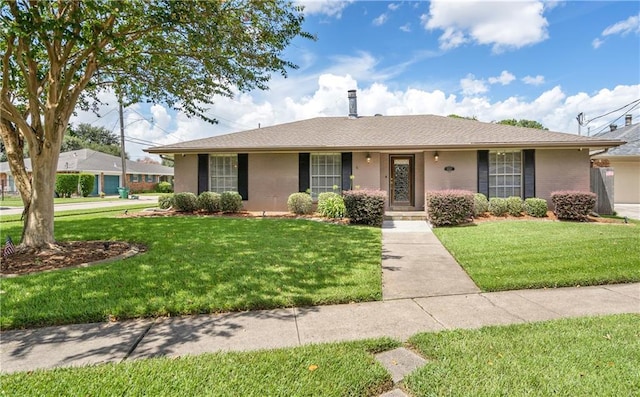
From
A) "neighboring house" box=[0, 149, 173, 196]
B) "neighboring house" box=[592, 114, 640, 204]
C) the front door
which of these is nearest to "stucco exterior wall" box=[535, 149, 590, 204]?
the front door

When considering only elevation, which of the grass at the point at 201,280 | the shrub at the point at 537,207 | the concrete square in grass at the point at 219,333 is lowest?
the concrete square in grass at the point at 219,333

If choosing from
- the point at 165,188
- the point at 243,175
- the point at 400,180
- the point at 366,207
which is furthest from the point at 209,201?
the point at 165,188

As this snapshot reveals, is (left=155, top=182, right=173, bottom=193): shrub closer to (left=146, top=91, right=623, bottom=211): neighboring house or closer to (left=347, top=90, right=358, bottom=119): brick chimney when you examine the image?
(left=146, top=91, right=623, bottom=211): neighboring house

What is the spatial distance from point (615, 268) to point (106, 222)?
1193cm

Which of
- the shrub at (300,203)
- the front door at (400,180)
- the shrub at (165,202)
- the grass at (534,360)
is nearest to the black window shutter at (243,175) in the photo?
the shrub at (300,203)

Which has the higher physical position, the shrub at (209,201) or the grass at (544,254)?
the shrub at (209,201)

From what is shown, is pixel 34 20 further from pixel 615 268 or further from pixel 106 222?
pixel 615 268

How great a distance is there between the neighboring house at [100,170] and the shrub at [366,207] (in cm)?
2936

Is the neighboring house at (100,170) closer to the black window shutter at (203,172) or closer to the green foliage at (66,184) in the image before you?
the green foliage at (66,184)

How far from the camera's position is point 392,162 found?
13.1 meters

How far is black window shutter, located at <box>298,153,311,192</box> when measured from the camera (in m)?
12.5

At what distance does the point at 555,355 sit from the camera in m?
2.63

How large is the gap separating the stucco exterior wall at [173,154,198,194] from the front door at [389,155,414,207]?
7.65m

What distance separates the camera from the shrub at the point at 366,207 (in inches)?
381
